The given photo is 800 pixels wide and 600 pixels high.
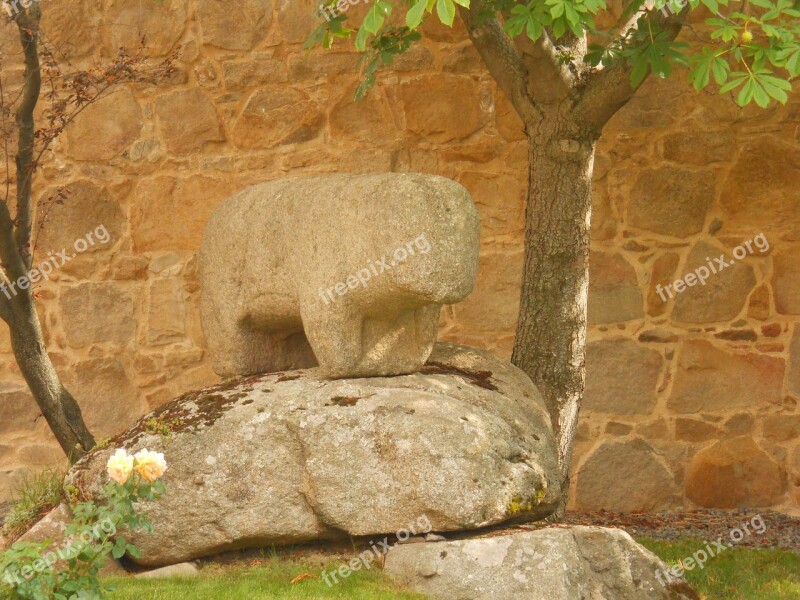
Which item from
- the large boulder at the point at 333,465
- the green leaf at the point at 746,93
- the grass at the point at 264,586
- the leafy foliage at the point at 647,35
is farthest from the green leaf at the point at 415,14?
the grass at the point at 264,586

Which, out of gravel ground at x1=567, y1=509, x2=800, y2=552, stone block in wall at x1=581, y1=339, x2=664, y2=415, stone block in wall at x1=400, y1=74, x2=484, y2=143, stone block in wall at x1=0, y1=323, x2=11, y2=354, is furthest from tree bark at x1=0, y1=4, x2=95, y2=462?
stone block in wall at x1=581, y1=339, x2=664, y2=415

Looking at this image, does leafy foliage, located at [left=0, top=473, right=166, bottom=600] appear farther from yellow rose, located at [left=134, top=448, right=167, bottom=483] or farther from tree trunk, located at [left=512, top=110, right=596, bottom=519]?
tree trunk, located at [left=512, top=110, right=596, bottom=519]

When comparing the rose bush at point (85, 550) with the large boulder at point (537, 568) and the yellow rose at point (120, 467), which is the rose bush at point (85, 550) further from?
the large boulder at point (537, 568)

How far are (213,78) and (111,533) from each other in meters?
3.59

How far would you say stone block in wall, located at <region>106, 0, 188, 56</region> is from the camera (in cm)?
629

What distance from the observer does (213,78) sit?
6289 millimetres

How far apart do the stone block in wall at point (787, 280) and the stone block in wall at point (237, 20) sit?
3125 millimetres

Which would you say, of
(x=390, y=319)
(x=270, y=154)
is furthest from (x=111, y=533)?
(x=270, y=154)

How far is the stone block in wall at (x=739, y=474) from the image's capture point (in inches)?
239

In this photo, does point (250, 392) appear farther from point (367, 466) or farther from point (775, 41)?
point (775, 41)

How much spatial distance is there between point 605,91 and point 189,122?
8.63 ft

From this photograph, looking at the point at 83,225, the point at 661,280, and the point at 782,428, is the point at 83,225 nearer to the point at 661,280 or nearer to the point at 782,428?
the point at 661,280

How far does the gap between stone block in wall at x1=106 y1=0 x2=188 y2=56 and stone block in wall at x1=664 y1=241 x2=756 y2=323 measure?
3.13 meters

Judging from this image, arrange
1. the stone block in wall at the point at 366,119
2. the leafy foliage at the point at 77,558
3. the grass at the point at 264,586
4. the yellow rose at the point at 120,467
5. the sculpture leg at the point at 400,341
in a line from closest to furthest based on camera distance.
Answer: the leafy foliage at the point at 77,558 < the yellow rose at the point at 120,467 < the grass at the point at 264,586 < the sculpture leg at the point at 400,341 < the stone block in wall at the point at 366,119
